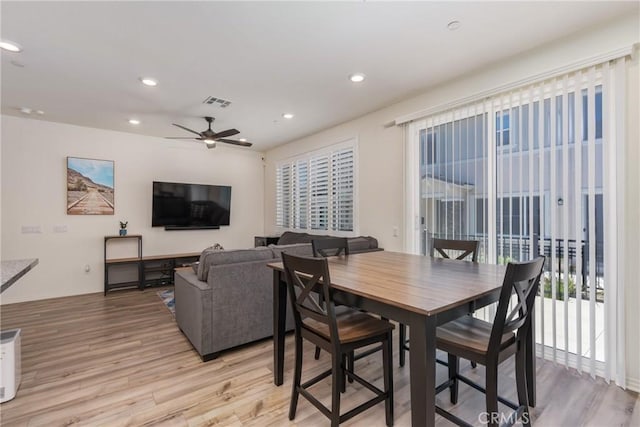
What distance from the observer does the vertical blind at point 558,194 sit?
2242mm

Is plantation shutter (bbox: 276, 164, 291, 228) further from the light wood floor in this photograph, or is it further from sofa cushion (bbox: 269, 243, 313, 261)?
the light wood floor

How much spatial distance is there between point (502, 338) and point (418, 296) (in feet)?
1.94

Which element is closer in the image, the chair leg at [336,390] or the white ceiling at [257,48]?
the chair leg at [336,390]

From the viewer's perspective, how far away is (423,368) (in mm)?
1319

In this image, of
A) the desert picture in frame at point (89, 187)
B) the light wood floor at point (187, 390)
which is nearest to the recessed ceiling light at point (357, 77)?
the light wood floor at point (187, 390)

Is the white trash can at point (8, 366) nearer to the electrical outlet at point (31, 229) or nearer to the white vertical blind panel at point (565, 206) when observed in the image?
the electrical outlet at point (31, 229)

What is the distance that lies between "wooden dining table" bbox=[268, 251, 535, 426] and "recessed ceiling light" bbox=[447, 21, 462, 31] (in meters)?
1.87

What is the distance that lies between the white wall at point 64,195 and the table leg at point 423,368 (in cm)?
553

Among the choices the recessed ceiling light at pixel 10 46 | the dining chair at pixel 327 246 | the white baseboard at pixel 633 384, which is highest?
the recessed ceiling light at pixel 10 46

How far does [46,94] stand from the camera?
140 inches

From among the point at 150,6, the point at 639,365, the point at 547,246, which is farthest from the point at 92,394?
the point at 639,365

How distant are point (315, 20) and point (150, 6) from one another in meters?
1.17

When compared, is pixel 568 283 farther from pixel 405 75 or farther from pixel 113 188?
pixel 113 188

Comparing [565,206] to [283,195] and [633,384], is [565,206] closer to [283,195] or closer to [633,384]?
[633,384]
